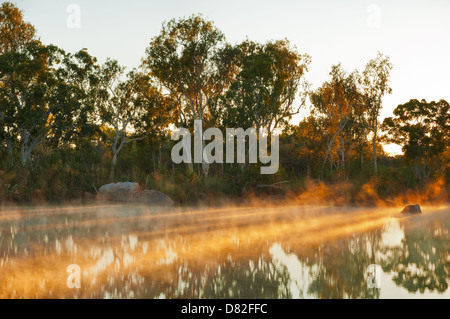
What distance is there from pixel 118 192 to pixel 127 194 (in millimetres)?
406

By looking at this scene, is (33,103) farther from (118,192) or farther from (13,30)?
(13,30)

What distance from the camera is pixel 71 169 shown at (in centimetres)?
2017

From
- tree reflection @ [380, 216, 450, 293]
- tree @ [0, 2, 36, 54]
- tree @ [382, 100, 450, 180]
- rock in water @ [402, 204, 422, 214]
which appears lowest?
rock in water @ [402, 204, 422, 214]

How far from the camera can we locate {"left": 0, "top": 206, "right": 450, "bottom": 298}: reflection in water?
4.85 meters

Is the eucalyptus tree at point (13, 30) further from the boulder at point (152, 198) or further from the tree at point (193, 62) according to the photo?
the boulder at point (152, 198)

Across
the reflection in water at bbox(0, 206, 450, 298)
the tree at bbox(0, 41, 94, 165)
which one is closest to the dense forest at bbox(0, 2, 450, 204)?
the tree at bbox(0, 41, 94, 165)

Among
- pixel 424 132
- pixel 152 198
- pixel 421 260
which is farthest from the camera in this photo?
pixel 424 132

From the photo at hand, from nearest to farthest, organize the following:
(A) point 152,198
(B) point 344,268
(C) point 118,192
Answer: (B) point 344,268 < (A) point 152,198 < (C) point 118,192

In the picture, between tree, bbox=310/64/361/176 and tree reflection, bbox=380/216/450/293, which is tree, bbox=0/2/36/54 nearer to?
tree, bbox=310/64/361/176

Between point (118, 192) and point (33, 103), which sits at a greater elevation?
point (33, 103)

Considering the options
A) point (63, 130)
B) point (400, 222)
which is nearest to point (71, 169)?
point (63, 130)

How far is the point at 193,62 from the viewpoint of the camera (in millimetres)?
28469

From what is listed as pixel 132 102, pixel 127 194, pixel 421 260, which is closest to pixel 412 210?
pixel 421 260
